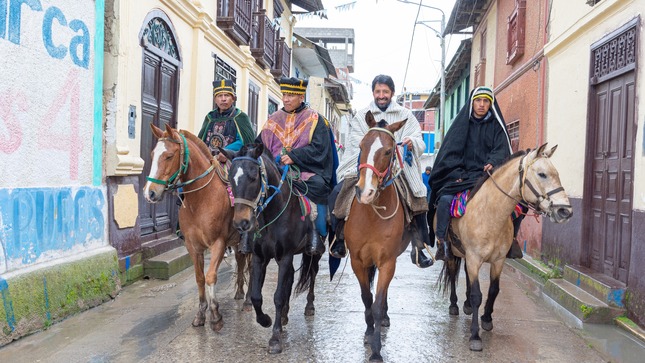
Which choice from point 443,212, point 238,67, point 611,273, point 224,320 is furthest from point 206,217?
point 238,67

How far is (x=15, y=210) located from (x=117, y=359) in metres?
1.74

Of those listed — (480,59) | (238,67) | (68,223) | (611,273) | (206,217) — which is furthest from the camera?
(480,59)

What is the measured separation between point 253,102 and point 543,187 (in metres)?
12.1

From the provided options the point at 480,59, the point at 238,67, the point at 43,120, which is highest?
the point at 480,59

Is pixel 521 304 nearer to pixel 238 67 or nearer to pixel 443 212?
pixel 443 212

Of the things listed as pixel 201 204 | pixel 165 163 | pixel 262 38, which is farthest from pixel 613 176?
pixel 262 38

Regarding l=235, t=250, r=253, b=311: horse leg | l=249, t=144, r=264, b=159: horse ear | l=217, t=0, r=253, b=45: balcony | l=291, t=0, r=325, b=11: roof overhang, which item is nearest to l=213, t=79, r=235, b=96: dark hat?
l=235, t=250, r=253, b=311: horse leg

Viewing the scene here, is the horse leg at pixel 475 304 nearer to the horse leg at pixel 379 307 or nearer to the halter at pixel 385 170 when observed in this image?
the horse leg at pixel 379 307

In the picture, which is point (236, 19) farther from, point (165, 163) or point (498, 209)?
point (498, 209)

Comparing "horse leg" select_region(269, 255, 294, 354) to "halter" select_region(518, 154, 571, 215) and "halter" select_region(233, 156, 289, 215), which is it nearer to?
"halter" select_region(233, 156, 289, 215)

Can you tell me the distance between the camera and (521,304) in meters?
6.64

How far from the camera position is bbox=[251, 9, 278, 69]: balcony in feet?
48.6

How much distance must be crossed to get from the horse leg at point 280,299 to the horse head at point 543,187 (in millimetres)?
2257

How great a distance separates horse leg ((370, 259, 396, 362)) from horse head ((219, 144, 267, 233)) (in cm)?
121
